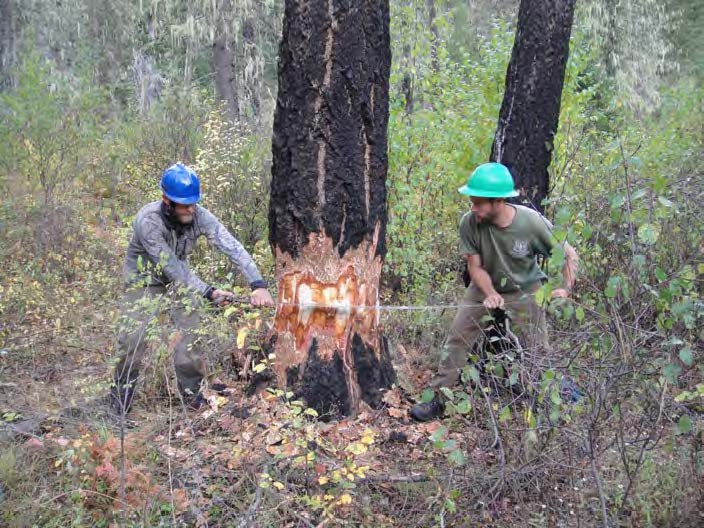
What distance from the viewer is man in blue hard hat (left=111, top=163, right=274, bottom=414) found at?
180 inches

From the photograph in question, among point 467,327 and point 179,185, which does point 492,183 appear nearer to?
point 467,327

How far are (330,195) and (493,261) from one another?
1.35m

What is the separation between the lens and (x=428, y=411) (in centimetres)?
461

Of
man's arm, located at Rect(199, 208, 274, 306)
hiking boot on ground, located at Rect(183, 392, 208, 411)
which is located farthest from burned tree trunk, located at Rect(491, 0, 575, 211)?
hiking boot on ground, located at Rect(183, 392, 208, 411)

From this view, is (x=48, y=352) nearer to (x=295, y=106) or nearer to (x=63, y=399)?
(x=63, y=399)

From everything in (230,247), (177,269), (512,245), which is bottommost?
(177,269)

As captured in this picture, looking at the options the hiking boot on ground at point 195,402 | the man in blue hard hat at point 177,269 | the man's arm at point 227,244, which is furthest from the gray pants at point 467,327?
the hiking boot on ground at point 195,402

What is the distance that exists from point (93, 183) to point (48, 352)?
601 centimetres

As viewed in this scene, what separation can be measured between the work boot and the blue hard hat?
7.13ft

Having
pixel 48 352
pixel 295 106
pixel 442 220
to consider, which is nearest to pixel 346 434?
pixel 295 106

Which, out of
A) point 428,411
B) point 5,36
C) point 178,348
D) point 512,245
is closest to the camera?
point 428,411

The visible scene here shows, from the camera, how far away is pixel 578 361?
3684mm

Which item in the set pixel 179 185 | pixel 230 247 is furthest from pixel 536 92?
pixel 179 185

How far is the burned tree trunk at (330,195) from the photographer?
4.20 m
